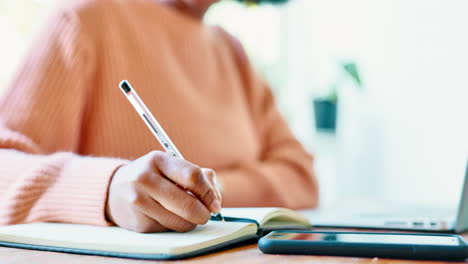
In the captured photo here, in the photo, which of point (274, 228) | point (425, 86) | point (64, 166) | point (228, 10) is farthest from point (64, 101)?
point (425, 86)

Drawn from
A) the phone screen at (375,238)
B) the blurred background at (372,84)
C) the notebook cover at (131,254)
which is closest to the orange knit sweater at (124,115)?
the notebook cover at (131,254)

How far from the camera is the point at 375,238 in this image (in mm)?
487

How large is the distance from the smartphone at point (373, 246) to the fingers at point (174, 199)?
0.24ft

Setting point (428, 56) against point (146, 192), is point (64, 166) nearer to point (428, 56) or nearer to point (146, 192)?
point (146, 192)

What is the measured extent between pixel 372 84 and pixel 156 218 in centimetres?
210

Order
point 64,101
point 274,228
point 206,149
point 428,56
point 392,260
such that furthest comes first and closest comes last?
1. point 428,56
2. point 206,149
3. point 64,101
4. point 274,228
5. point 392,260

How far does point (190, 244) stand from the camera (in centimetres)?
45

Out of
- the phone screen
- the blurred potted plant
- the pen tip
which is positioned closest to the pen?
the pen tip

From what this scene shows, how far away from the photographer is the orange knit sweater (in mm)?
637

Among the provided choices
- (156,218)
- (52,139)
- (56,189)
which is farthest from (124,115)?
(156,218)

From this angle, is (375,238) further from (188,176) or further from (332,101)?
(332,101)

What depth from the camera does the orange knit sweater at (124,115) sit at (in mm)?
637

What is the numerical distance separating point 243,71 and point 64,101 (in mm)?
627

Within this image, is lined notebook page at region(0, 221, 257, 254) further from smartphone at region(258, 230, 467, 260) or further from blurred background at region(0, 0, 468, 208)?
blurred background at region(0, 0, 468, 208)
